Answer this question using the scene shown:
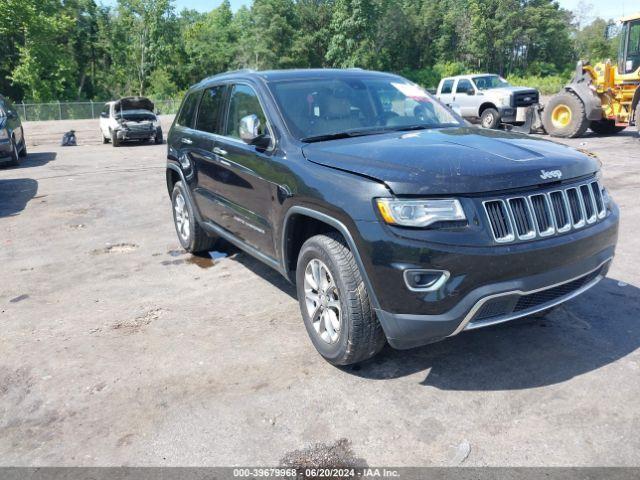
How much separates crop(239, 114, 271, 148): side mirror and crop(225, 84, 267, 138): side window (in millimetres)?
205

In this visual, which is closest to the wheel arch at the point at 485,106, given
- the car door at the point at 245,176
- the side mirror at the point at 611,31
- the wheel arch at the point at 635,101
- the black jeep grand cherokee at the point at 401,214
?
the wheel arch at the point at 635,101

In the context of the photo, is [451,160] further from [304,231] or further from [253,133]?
[253,133]

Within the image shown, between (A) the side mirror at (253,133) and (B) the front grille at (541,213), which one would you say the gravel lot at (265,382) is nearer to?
(B) the front grille at (541,213)

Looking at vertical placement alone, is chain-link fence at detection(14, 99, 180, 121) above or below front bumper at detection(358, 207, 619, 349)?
above

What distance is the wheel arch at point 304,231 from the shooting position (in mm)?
3188

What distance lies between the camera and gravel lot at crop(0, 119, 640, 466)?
292 centimetres

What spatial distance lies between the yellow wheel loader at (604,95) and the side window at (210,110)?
12.8m

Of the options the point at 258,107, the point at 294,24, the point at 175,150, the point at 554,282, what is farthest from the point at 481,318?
the point at 294,24

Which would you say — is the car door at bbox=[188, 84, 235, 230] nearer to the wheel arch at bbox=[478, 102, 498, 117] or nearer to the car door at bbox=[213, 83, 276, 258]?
the car door at bbox=[213, 83, 276, 258]

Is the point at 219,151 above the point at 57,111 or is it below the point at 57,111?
below

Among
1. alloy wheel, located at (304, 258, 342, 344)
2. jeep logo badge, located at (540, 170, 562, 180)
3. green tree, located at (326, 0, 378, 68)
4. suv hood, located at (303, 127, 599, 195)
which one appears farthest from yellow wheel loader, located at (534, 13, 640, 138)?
green tree, located at (326, 0, 378, 68)

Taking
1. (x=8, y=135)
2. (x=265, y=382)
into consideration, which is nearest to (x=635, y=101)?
(x=265, y=382)

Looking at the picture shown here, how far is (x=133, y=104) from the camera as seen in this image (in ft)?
70.9

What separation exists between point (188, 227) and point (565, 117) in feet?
45.3
